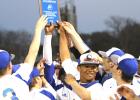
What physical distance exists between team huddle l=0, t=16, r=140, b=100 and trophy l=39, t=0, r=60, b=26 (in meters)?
0.11

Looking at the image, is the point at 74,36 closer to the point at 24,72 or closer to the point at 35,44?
the point at 35,44

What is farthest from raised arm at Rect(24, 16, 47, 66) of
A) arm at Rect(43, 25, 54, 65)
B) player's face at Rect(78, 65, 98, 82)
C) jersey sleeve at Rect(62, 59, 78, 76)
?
player's face at Rect(78, 65, 98, 82)

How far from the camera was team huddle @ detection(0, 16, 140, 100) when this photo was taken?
223 inches

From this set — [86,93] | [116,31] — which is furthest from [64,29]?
[116,31]

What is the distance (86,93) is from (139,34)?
4481 centimetres

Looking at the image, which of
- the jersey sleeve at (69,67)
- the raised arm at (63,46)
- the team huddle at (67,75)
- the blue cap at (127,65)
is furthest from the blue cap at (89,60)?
the blue cap at (127,65)

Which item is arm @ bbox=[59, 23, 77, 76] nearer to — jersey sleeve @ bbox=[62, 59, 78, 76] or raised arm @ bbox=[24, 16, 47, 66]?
jersey sleeve @ bbox=[62, 59, 78, 76]

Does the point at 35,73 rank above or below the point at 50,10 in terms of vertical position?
below

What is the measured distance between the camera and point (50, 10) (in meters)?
7.74

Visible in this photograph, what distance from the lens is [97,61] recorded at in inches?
265

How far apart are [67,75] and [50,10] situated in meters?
1.79

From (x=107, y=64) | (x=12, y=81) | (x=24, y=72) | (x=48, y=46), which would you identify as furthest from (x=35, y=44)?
(x=107, y=64)

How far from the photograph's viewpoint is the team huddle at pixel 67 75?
5.68 metres

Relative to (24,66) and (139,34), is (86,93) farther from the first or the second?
(139,34)
